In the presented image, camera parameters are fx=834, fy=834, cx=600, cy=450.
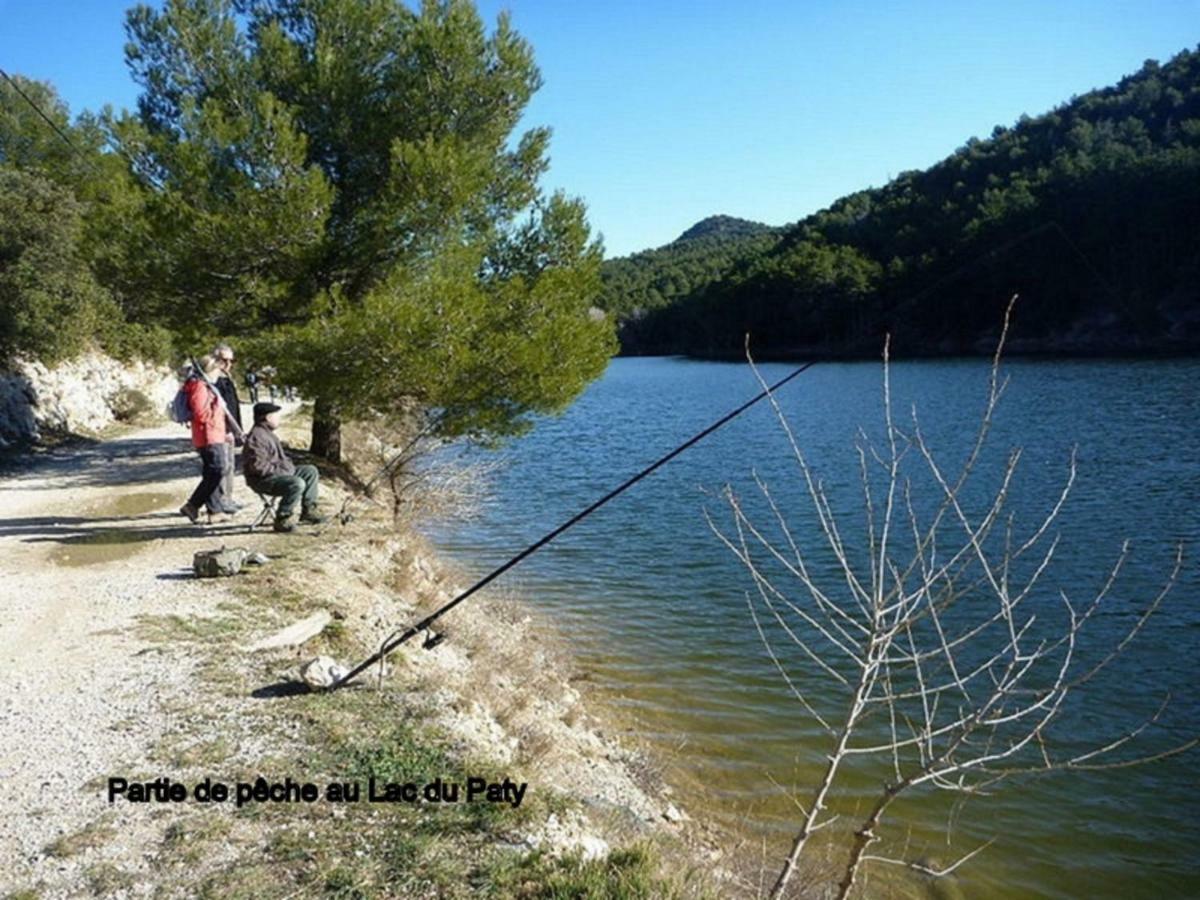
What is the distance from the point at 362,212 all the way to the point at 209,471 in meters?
4.95

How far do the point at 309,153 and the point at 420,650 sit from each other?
9796 mm

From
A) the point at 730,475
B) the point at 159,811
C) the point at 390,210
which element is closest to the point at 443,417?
the point at 390,210

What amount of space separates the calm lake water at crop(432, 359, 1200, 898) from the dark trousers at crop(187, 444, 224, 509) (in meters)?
4.84

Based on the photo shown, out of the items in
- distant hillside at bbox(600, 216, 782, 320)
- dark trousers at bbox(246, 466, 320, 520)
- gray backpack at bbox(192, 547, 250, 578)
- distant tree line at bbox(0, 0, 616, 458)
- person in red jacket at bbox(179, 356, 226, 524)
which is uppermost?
distant hillside at bbox(600, 216, 782, 320)

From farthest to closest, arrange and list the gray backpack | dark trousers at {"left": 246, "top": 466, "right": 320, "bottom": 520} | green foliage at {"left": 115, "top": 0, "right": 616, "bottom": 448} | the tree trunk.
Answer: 1. the tree trunk
2. green foliage at {"left": 115, "top": 0, "right": 616, "bottom": 448}
3. dark trousers at {"left": 246, "top": 466, "right": 320, "bottom": 520}
4. the gray backpack

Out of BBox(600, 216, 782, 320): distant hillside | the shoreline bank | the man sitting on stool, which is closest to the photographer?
the shoreline bank

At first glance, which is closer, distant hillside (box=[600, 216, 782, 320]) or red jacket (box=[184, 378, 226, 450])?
red jacket (box=[184, 378, 226, 450])

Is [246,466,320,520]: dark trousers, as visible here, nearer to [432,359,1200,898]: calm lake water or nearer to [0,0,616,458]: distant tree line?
[0,0,616,458]: distant tree line

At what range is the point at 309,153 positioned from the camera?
45.3 ft

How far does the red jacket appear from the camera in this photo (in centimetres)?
1003

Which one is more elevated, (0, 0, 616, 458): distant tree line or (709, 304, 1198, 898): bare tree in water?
(0, 0, 616, 458): distant tree line

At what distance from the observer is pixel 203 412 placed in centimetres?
1004

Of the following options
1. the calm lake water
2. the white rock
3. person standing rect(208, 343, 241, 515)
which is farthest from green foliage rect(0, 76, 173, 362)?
the white rock

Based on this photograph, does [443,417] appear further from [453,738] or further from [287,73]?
[453,738]
